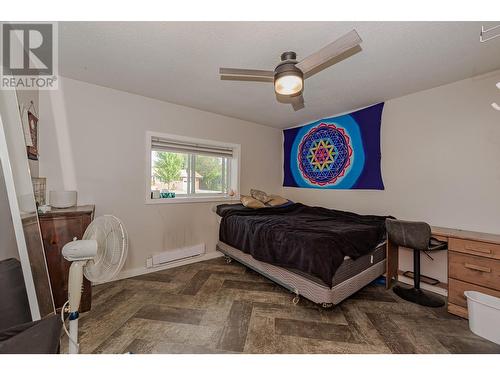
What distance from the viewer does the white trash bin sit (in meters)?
1.48

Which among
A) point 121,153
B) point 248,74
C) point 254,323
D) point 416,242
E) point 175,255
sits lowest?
point 254,323

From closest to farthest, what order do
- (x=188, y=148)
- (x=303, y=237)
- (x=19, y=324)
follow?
(x=19, y=324), (x=303, y=237), (x=188, y=148)

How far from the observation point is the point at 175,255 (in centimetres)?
281

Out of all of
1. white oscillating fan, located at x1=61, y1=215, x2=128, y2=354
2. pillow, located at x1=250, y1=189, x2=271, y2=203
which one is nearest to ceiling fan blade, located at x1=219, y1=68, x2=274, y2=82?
white oscillating fan, located at x1=61, y1=215, x2=128, y2=354

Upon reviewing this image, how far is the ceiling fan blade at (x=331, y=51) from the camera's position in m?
1.17

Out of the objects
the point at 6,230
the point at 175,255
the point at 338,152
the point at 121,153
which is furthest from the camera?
the point at 338,152

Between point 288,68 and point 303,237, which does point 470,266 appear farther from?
point 288,68

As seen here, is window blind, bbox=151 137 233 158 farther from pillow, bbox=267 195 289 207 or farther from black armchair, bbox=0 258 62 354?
black armchair, bbox=0 258 62 354

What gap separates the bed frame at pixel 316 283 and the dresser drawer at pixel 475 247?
25.1 inches

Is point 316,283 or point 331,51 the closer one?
point 331,51

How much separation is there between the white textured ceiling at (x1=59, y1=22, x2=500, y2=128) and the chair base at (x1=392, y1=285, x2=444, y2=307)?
2.21 m

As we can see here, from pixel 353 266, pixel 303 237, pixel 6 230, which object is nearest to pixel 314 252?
pixel 303 237
